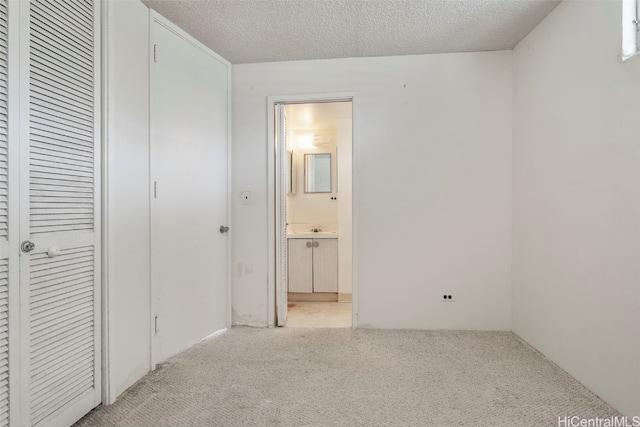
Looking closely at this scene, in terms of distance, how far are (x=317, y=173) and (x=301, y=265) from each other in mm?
1297

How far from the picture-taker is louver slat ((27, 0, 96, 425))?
1.38 meters

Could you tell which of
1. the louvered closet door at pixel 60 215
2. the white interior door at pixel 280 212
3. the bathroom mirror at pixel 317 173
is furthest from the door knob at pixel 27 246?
the bathroom mirror at pixel 317 173

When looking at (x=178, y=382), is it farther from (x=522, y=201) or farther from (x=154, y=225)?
(x=522, y=201)

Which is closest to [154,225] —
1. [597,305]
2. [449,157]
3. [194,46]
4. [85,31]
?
[85,31]

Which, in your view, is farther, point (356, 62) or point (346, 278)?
point (346, 278)

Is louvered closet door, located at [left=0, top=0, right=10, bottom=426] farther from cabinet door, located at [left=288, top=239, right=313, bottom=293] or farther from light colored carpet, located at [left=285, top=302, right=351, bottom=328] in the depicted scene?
cabinet door, located at [left=288, top=239, right=313, bottom=293]

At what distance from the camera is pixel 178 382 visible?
6.38ft

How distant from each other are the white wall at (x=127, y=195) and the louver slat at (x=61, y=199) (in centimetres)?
10

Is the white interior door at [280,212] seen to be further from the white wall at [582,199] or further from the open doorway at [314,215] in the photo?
the white wall at [582,199]

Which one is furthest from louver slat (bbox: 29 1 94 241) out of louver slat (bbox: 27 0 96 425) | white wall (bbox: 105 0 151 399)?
white wall (bbox: 105 0 151 399)

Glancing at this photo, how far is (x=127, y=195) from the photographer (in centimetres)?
190

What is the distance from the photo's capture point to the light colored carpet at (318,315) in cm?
304

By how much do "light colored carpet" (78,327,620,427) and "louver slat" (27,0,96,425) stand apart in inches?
12.6

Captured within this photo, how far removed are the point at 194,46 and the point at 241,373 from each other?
7.86ft
